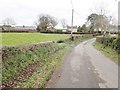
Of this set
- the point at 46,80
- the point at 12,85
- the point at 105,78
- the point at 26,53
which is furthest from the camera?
Answer: the point at 26,53

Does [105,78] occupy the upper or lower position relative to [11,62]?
lower

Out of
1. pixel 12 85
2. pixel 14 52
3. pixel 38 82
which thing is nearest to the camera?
pixel 12 85

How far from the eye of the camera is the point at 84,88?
31.9 ft

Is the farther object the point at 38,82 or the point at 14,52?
the point at 14,52

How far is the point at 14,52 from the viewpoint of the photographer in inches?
506

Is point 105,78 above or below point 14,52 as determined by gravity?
A: below

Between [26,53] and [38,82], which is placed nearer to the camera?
[38,82]

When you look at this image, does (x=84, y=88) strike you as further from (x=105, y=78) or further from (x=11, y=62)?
(x=11, y=62)

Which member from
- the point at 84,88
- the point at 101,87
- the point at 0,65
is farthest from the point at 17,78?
the point at 101,87

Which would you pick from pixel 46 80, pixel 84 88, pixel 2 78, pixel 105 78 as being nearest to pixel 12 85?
pixel 2 78

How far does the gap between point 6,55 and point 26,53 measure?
10.5 ft

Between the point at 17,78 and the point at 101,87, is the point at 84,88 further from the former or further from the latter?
the point at 17,78

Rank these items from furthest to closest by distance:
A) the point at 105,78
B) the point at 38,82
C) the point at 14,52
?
the point at 14,52 → the point at 105,78 → the point at 38,82

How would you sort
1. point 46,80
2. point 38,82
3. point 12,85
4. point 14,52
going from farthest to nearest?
point 14,52 < point 46,80 < point 38,82 < point 12,85
